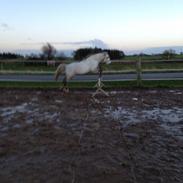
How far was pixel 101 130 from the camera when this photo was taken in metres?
6.46

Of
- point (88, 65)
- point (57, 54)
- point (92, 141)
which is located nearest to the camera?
point (92, 141)

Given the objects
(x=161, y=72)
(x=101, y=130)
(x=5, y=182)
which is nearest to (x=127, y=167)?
(x=5, y=182)

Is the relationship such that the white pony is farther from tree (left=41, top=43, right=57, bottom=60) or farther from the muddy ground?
tree (left=41, top=43, right=57, bottom=60)

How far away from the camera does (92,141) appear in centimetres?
567

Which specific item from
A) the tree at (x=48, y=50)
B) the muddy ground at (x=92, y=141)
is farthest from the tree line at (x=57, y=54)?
the muddy ground at (x=92, y=141)

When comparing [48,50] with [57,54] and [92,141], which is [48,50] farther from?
[92,141]

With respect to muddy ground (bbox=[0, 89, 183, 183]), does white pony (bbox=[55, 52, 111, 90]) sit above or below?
above

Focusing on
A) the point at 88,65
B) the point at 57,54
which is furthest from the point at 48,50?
the point at 88,65

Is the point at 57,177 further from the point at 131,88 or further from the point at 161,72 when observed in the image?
the point at 161,72

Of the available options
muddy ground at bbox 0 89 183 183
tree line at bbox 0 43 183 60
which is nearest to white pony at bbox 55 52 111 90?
muddy ground at bbox 0 89 183 183

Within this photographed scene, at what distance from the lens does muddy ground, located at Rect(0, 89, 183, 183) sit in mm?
4156

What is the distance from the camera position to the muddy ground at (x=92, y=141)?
13.6 feet

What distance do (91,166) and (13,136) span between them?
7.32ft

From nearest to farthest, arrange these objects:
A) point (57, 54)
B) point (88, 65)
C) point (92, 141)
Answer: point (92, 141), point (88, 65), point (57, 54)
